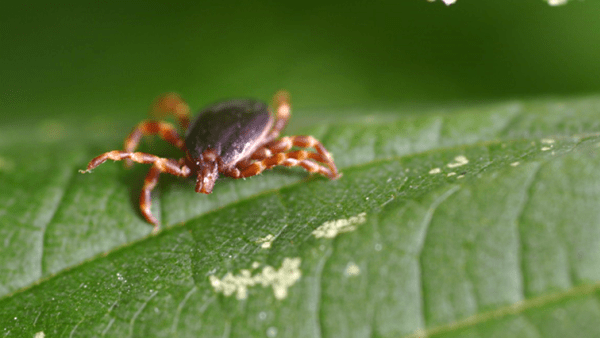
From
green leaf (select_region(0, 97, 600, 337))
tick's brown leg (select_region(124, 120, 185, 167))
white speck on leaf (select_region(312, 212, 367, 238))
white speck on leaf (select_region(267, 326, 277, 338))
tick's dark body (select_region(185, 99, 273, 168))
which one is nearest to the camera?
green leaf (select_region(0, 97, 600, 337))

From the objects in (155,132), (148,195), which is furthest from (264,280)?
(155,132)

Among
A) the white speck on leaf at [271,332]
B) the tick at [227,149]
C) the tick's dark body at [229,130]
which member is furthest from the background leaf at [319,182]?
the tick's dark body at [229,130]

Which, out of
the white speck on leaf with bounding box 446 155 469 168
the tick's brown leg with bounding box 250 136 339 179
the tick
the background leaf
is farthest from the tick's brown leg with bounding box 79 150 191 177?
the white speck on leaf with bounding box 446 155 469 168

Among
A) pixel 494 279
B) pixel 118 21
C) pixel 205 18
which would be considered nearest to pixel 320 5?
pixel 205 18

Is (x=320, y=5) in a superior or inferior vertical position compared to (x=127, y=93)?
superior

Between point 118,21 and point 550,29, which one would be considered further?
point 118,21

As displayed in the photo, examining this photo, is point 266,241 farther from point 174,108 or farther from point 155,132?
point 174,108

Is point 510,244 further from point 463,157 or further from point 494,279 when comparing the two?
point 463,157

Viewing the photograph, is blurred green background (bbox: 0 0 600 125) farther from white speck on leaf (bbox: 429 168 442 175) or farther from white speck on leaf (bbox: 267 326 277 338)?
white speck on leaf (bbox: 267 326 277 338)
